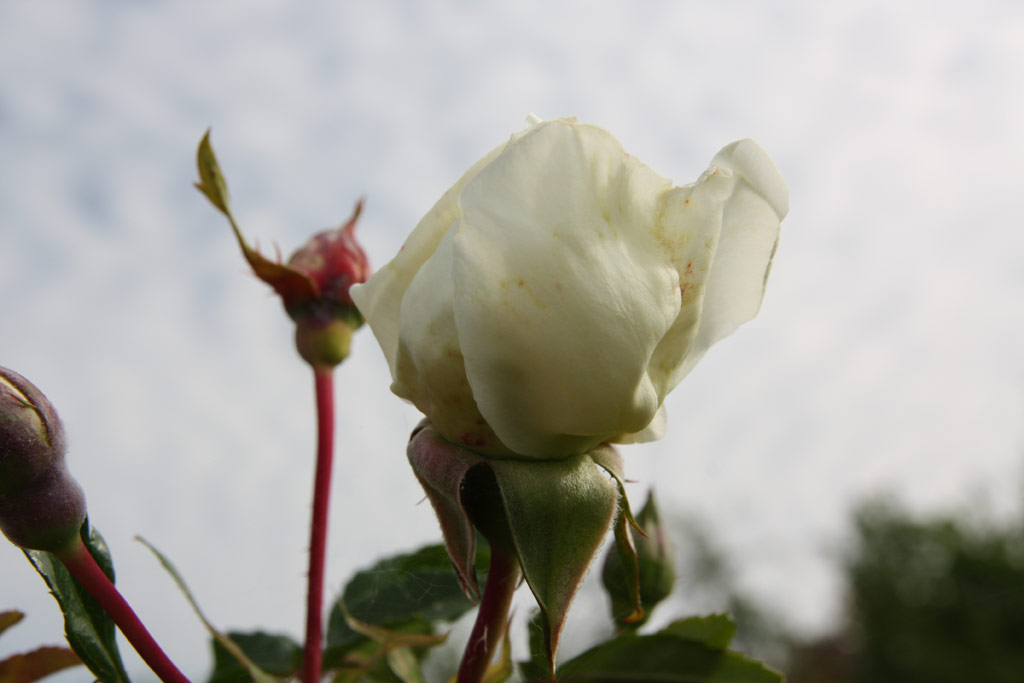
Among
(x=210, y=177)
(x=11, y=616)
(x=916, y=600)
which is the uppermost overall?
(x=210, y=177)

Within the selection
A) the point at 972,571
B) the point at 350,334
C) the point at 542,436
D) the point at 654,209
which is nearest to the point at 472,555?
the point at 542,436

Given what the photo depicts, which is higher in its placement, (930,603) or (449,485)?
(449,485)

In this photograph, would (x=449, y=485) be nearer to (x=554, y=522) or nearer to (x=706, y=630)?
(x=554, y=522)

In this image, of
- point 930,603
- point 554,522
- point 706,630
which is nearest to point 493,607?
point 554,522

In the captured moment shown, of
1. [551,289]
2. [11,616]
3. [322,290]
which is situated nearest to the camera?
[551,289]

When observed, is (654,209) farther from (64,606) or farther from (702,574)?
(702,574)

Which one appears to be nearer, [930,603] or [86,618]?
[86,618]

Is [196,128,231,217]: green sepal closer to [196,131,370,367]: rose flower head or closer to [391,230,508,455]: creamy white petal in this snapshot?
[196,131,370,367]: rose flower head

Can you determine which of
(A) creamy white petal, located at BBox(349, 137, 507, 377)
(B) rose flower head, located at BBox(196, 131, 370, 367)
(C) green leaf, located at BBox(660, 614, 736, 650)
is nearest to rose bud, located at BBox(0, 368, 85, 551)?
(A) creamy white petal, located at BBox(349, 137, 507, 377)

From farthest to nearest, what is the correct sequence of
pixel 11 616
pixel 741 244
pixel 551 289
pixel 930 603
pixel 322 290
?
1. pixel 930 603
2. pixel 322 290
3. pixel 11 616
4. pixel 741 244
5. pixel 551 289
